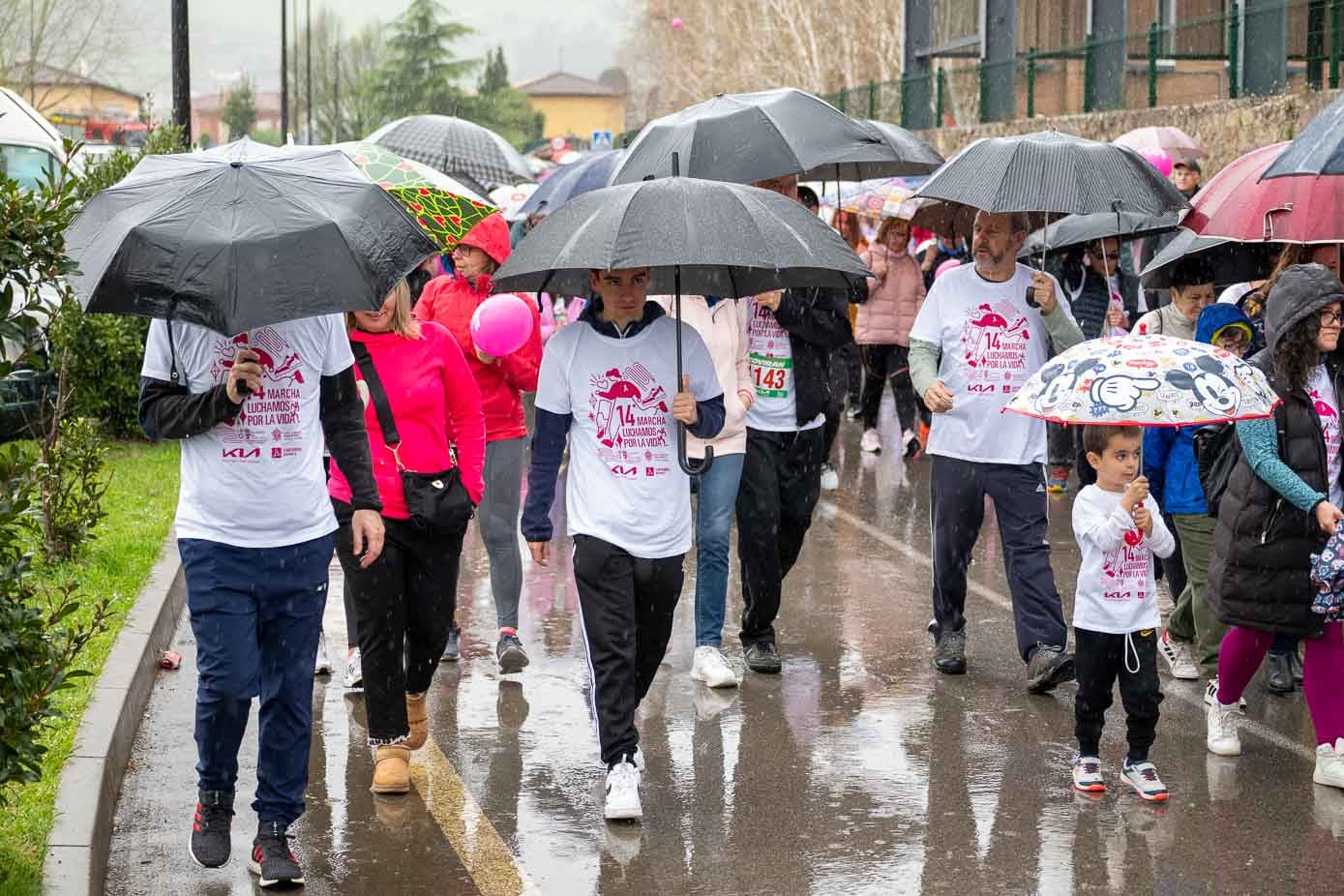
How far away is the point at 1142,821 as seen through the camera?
232 inches

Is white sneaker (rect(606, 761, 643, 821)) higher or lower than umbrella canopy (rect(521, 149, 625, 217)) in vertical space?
lower

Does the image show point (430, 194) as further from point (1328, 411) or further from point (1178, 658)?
point (1178, 658)

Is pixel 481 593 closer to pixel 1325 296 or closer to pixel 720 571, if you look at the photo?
pixel 720 571

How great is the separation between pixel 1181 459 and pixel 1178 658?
879 mm

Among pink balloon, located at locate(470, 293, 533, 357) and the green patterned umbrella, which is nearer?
the green patterned umbrella

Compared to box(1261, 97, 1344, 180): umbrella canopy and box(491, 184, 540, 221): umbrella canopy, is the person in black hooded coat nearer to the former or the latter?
box(1261, 97, 1344, 180): umbrella canopy

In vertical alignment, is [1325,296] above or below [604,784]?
above

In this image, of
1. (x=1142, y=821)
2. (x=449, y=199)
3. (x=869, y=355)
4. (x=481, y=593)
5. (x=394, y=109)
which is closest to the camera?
(x=1142, y=821)

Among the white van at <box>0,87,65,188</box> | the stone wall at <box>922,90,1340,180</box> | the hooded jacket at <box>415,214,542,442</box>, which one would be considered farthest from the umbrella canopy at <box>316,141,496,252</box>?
the stone wall at <box>922,90,1340,180</box>

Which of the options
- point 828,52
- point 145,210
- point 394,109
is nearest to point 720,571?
point 145,210

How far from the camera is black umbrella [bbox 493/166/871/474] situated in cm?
571

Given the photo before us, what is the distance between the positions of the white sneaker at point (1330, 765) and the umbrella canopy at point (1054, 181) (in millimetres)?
2236

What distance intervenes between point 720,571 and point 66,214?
353 cm

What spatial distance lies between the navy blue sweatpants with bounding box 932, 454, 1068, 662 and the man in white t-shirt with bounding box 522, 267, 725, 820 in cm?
186
